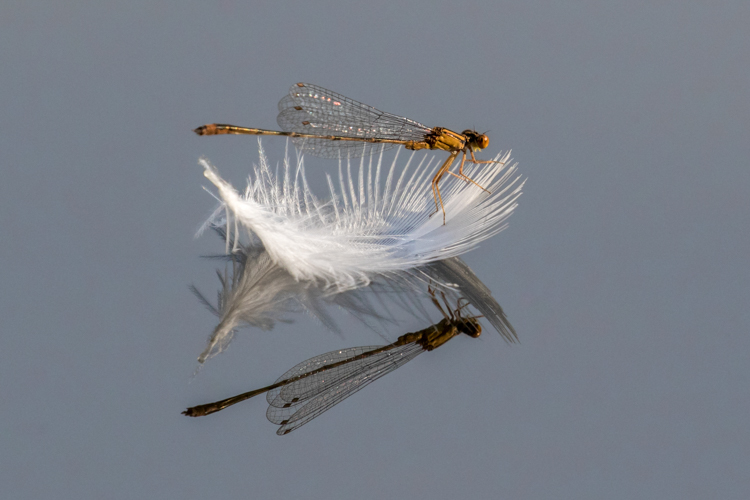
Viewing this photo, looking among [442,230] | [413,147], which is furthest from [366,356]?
[413,147]

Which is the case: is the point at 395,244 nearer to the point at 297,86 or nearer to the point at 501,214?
the point at 501,214

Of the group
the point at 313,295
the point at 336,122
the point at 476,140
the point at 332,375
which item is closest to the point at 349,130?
the point at 336,122

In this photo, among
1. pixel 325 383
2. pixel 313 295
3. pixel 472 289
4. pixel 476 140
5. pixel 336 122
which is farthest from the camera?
pixel 336 122

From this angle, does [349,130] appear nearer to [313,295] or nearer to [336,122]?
[336,122]

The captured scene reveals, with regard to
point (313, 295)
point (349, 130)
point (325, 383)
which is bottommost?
point (325, 383)

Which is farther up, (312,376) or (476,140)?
(476,140)

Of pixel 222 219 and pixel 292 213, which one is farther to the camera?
pixel 222 219
